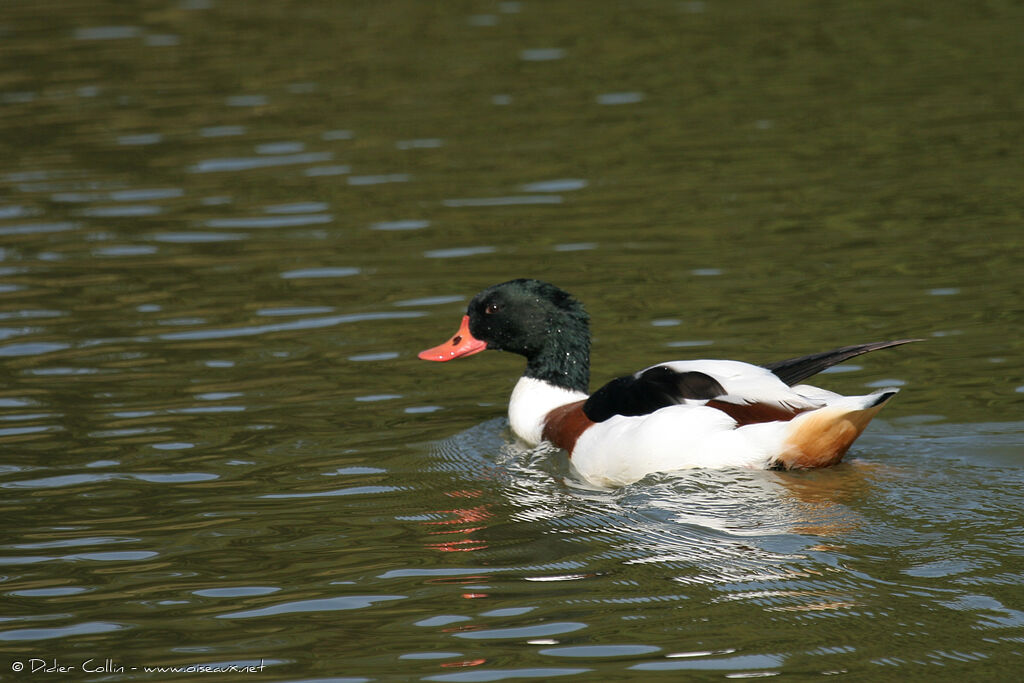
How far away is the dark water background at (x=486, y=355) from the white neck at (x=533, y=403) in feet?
0.73

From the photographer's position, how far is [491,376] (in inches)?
388

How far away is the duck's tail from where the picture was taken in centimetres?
699

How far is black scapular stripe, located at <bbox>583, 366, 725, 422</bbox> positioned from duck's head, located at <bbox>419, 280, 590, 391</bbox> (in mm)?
877

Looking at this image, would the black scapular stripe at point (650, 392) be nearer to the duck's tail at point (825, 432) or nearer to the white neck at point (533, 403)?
the duck's tail at point (825, 432)

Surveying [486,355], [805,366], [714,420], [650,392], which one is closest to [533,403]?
[650,392]

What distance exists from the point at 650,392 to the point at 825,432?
0.89 metres

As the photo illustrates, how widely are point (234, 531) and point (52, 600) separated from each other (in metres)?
0.97

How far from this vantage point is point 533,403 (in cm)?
855

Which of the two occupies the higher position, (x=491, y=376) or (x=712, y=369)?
(x=712, y=369)

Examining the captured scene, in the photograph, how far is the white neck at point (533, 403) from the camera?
8.39 meters

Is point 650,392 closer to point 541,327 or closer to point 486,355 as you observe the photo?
point 541,327

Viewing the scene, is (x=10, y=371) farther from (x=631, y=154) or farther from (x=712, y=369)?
(x=631, y=154)

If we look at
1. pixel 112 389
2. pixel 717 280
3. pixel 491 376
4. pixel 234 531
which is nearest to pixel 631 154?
pixel 717 280

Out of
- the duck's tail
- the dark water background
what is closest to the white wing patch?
the duck's tail
